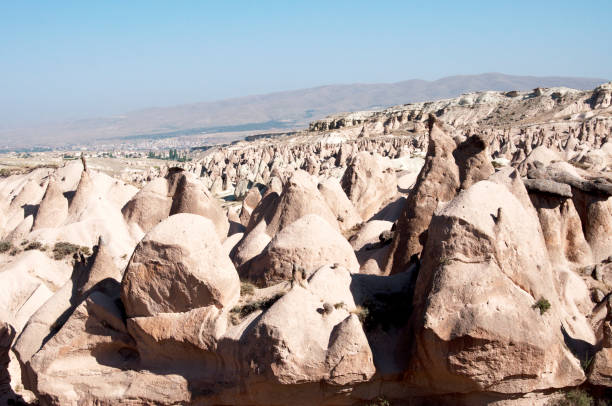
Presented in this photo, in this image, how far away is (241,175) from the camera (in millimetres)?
63156

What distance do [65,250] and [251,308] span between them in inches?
421

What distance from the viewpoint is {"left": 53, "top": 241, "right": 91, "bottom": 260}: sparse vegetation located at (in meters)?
18.4

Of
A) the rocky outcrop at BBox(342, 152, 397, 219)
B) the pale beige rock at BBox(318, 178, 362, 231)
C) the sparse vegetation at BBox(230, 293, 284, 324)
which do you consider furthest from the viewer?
the rocky outcrop at BBox(342, 152, 397, 219)

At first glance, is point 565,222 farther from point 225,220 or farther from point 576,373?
point 225,220

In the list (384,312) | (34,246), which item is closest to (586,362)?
(384,312)

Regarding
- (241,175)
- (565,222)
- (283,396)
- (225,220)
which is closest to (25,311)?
(225,220)

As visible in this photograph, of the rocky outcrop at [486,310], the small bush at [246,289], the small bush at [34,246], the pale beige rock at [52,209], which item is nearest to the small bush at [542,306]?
the rocky outcrop at [486,310]

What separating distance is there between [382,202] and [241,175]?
38943 millimetres

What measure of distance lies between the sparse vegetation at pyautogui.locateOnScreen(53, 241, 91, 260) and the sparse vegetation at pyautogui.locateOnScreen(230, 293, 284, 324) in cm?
964

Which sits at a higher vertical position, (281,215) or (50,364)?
(281,215)

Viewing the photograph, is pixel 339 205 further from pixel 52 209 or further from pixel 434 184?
pixel 52 209

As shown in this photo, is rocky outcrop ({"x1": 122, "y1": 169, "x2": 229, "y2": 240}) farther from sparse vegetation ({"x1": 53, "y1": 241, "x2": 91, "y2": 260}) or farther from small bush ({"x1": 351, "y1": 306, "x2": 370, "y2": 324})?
small bush ({"x1": 351, "y1": 306, "x2": 370, "y2": 324})

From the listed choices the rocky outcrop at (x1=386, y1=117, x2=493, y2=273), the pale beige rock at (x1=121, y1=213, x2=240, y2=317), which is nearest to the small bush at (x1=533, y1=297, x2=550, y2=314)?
the rocky outcrop at (x1=386, y1=117, x2=493, y2=273)

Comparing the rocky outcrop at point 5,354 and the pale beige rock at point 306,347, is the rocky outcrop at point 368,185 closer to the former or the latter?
the rocky outcrop at point 5,354
